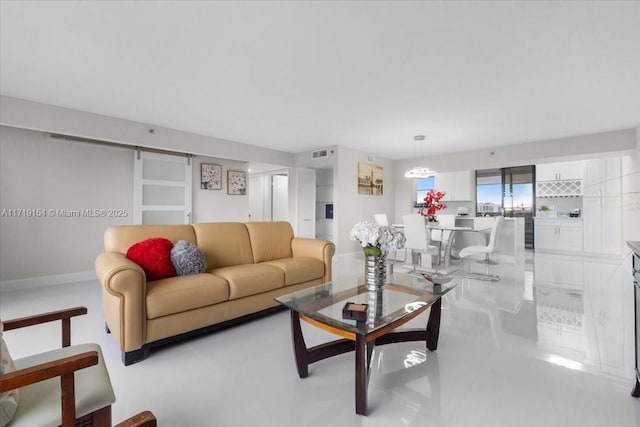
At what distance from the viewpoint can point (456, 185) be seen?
333 inches

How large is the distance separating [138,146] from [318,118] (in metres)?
2.99

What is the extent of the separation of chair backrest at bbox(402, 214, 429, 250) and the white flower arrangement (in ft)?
7.67

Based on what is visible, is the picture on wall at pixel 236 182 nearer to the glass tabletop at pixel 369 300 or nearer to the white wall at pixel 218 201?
the white wall at pixel 218 201

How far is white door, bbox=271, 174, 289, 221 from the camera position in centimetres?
737

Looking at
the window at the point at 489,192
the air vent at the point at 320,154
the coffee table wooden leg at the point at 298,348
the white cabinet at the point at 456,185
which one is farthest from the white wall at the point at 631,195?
the coffee table wooden leg at the point at 298,348

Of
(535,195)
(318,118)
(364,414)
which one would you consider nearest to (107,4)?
(318,118)

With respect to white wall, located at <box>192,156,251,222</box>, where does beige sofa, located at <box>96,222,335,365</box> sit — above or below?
below

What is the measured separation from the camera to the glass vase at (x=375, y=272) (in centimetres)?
213

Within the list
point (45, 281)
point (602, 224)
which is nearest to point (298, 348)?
point (45, 281)

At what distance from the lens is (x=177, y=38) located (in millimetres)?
2264

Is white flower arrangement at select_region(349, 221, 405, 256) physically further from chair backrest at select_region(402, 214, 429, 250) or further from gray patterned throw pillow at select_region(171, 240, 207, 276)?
chair backrest at select_region(402, 214, 429, 250)

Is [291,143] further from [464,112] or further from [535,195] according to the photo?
[535,195]

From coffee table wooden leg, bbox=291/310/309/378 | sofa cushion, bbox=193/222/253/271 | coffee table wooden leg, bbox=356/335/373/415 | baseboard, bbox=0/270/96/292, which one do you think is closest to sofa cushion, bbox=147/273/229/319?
sofa cushion, bbox=193/222/253/271

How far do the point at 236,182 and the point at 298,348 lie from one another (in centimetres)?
471
